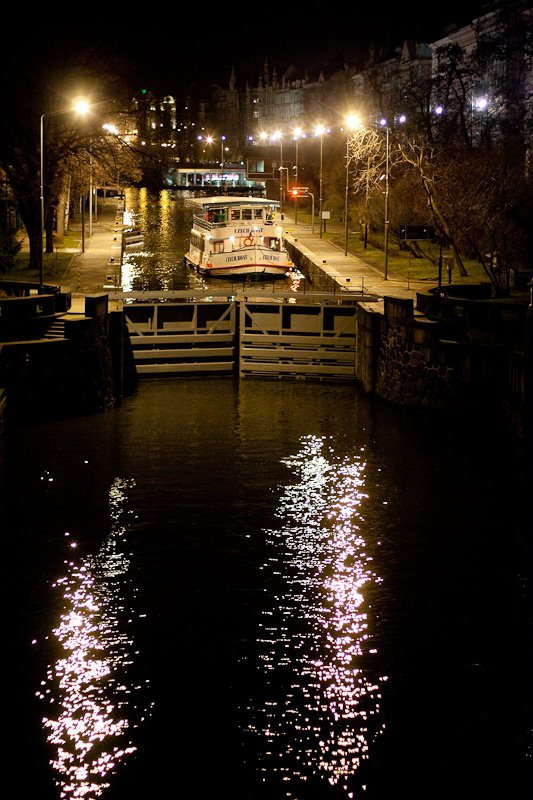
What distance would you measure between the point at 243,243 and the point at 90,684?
127 ft

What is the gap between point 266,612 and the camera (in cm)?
1650

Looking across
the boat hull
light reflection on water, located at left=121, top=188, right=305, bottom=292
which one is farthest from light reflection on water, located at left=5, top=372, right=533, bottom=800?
the boat hull

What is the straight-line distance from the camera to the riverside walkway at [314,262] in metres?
39.2

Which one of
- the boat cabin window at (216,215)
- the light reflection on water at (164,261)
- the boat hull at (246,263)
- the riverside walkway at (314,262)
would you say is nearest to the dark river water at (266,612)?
the riverside walkway at (314,262)

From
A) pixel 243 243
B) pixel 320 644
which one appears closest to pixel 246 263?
pixel 243 243

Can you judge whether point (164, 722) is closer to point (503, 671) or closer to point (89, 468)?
point (503, 671)

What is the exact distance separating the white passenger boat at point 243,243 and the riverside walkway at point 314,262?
6.62 ft

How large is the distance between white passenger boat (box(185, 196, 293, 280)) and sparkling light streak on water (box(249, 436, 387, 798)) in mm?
28547

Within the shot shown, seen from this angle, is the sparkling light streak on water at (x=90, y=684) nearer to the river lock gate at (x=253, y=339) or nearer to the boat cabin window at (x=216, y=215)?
the river lock gate at (x=253, y=339)

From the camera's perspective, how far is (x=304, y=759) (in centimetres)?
1248

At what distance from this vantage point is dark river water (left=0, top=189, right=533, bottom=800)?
12.4 metres

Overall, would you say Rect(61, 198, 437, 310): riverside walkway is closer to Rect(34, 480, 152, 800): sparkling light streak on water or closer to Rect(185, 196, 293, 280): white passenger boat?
Rect(185, 196, 293, 280): white passenger boat

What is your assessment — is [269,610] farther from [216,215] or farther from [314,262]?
[216,215]

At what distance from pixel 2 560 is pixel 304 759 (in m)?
7.55
